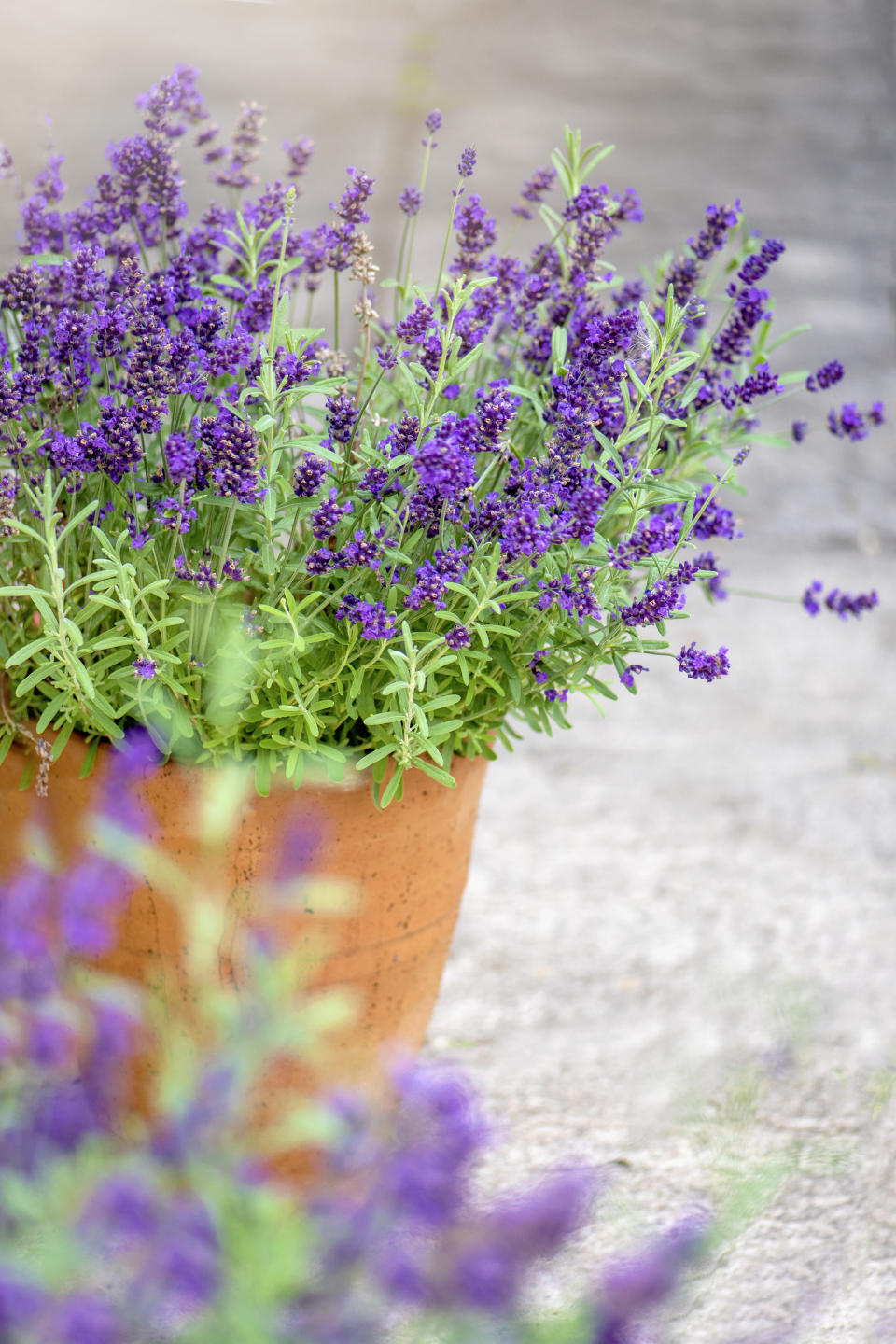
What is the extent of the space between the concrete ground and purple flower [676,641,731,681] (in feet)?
1.29

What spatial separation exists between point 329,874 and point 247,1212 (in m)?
0.76

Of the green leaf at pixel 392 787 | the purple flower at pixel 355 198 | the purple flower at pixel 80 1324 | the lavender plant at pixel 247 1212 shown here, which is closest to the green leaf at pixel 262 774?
the green leaf at pixel 392 787

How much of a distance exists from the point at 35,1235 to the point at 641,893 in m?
1.50

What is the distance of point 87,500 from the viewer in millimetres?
1639

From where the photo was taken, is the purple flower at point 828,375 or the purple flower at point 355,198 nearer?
the purple flower at point 355,198

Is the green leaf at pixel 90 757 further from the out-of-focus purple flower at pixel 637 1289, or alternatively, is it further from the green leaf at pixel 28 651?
the out-of-focus purple flower at pixel 637 1289

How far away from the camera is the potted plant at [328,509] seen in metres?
1.40

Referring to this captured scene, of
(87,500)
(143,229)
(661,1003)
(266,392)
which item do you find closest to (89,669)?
(87,500)

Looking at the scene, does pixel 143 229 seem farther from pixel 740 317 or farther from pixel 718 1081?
pixel 718 1081

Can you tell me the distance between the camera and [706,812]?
3.07 m

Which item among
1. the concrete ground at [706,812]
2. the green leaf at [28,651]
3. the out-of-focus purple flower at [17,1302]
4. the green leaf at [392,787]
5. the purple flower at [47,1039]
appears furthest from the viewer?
the concrete ground at [706,812]

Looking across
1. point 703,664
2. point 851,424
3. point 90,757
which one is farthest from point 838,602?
point 90,757

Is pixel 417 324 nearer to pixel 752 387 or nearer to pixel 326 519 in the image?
pixel 326 519

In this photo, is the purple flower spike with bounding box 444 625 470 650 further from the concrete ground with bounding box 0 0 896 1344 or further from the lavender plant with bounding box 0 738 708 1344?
the concrete ground with bounding box 0 0 896 1344
